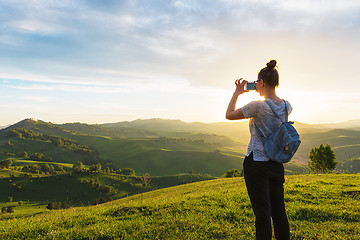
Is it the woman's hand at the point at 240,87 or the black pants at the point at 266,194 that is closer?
the black pants at the point at 266,194

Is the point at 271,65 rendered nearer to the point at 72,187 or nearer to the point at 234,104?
the point at 234,104

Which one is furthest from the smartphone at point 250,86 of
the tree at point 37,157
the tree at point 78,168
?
the tree at point 37,157

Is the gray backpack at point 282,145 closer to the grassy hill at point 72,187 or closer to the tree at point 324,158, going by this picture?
the tree at point 324,158

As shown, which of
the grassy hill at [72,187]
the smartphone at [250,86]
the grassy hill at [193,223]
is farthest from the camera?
Result: the grassy hill at [72,187]

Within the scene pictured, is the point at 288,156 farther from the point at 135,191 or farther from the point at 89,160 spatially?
the point at 89,160

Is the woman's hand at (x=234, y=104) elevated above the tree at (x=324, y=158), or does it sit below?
above

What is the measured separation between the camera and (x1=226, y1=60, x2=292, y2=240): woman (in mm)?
3854

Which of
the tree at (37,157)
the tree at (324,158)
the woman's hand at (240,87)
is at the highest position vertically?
the woman's hand at (240,87)

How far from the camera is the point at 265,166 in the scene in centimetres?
384

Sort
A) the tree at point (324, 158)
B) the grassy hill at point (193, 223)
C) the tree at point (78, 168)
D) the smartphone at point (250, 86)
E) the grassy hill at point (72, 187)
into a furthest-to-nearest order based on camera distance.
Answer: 1. the tree at point (78, 168)
2. the grassy hill at point (72, 187)
3. the tree at point (324, 158)
4. the grassy hill at point (193, 223)
5. the smartphone at point (250, 86)

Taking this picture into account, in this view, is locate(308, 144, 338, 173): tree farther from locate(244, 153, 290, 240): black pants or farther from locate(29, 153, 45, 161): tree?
locate(29, 153, 45, 161): tree

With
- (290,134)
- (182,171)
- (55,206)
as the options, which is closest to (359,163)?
(182,171)

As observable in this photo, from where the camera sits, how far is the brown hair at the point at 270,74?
399 cm

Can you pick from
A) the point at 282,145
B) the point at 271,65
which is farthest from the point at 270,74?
the point at 282,145
